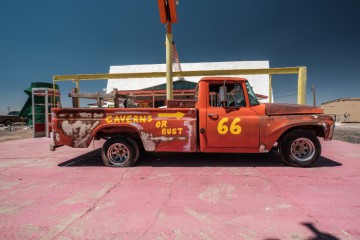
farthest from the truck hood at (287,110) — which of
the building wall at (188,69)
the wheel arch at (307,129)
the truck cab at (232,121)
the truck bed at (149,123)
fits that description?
the building wall at (188,69)

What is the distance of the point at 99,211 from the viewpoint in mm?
2682

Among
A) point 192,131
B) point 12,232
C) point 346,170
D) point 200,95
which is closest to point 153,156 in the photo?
point 192,131

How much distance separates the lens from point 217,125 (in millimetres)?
4500

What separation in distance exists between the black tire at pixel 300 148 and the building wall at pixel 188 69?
2143 cm

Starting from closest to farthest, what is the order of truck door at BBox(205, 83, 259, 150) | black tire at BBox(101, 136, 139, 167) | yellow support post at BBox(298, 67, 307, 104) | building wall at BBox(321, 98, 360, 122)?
truck door at BBox(205, 83, 259, 150) < black tire at BBox(101, 136, 139, 167) < yellow support post at BBox(298, 67, 307, 104) < building wall at BBox(321, 98, 360, 122)

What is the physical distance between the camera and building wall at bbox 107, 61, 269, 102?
27.4 meters

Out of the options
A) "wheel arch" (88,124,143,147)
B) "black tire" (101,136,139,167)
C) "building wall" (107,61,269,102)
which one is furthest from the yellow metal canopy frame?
"building wall" (107,61,269,102)

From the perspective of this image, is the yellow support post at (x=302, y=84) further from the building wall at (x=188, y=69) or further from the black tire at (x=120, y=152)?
the building wall at (x=188, y=69)

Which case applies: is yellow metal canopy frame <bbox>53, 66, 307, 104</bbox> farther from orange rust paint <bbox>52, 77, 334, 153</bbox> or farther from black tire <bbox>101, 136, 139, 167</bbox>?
black tire <bbox>101, 136, 139, 167</bbox>

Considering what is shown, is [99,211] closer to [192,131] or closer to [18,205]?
[18,205]

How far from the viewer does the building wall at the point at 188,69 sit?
90.0ft

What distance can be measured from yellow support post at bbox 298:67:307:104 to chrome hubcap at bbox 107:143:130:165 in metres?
7.09

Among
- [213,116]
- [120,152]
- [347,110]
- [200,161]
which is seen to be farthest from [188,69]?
[347,110]

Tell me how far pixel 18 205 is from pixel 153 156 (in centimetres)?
333
